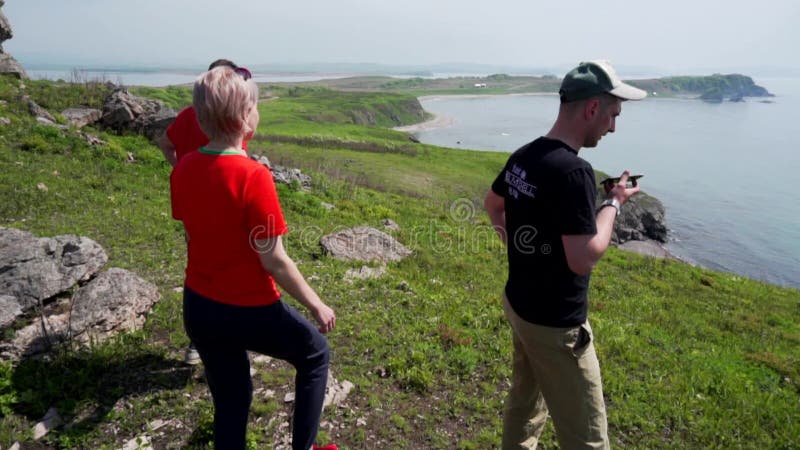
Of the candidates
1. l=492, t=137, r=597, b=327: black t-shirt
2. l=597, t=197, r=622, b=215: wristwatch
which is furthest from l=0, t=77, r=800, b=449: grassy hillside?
l=597, t=197, r=622, b=215: wristwatch

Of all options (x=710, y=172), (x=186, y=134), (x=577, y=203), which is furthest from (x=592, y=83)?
(x=710, y=172)

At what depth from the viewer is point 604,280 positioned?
14.5 m

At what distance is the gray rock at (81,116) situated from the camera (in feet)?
63.2

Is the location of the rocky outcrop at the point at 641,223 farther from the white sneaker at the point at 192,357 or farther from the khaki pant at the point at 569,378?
the khaki pant at the point at 569,378

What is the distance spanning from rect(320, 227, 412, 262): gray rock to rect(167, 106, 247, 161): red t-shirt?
5.79 m

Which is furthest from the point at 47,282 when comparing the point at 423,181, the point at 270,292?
the point at 423,181

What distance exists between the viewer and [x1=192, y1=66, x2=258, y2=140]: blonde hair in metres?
2.98

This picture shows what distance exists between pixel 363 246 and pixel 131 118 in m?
14.3

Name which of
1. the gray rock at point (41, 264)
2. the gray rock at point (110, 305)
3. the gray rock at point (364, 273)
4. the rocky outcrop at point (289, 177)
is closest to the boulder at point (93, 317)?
the gray rock at point (110, 305)

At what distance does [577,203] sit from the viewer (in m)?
3.13

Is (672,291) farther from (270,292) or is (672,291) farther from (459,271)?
(270,292)

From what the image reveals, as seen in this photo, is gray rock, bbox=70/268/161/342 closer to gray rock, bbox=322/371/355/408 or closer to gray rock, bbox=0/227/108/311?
gray rock, bbox=0/227/108/311

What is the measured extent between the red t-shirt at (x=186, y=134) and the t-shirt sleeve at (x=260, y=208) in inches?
112

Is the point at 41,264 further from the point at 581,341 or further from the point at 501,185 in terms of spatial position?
the point at 581,341
